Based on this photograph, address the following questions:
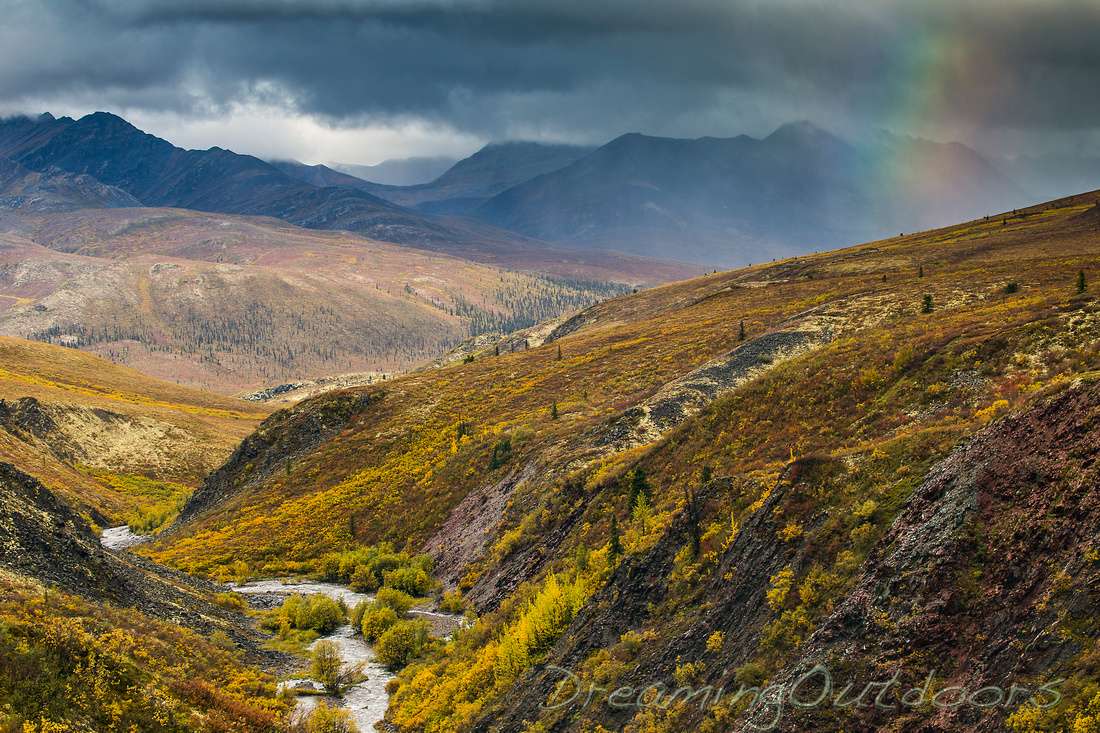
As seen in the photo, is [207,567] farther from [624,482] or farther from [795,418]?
[795,418]

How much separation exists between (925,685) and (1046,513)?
3.90m

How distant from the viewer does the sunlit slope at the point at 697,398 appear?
27312 millimetres

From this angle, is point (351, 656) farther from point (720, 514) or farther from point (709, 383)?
point (709, 383)

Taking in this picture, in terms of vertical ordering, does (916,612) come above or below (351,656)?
above

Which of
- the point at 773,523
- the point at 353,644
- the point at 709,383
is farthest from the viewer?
the point at 709,383

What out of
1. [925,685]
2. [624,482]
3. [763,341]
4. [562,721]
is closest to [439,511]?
[624,482]

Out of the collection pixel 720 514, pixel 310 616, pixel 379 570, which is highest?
pixel 720 514

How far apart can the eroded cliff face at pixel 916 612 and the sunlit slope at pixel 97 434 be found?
3782 inches

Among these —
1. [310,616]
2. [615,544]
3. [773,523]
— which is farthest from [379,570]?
[773,523]

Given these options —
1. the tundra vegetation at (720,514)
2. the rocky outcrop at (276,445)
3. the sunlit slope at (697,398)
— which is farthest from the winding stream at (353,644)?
the rocky outcrop at (276,445)

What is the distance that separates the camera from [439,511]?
5866 cm

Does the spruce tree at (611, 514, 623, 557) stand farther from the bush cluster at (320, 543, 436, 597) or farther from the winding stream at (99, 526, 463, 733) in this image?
the bush cluster at (320, 543, 436, 597)

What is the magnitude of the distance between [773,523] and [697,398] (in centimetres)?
3127

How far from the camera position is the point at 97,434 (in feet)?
373
